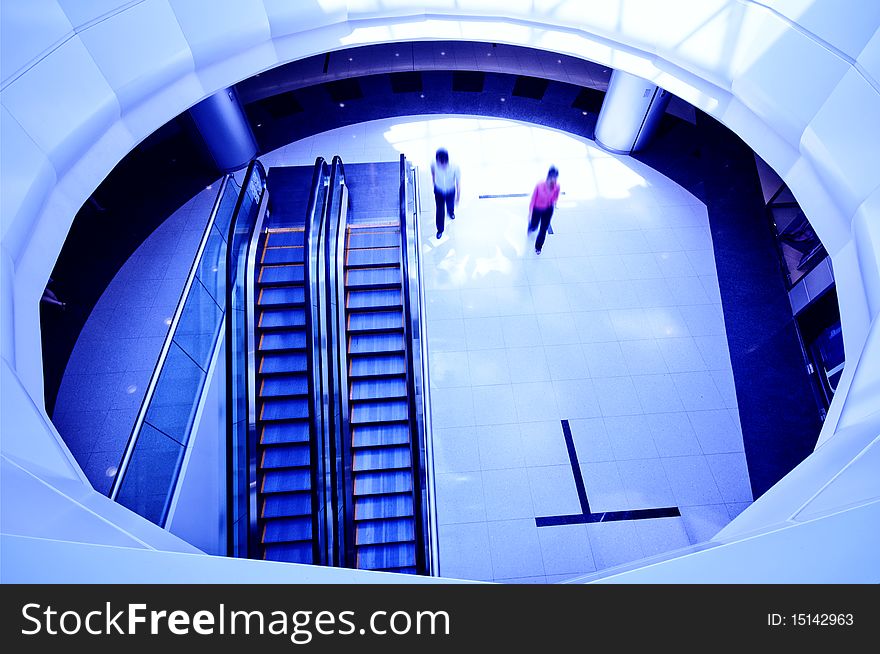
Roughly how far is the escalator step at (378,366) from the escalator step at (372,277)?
3.61ft

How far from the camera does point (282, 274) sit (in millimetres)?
7566

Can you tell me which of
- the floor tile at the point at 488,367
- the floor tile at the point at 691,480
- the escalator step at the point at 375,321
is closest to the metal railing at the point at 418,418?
the escalator step at the point at 375,321

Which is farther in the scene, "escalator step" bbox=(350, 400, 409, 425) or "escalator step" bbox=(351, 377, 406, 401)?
"escalator step" bbox=(351, 377, 406, 401)

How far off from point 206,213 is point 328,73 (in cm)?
473

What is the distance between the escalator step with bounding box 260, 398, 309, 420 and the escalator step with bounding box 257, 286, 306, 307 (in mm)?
1386

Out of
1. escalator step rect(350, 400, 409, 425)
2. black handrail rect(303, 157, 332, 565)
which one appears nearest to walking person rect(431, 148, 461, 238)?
black handrail rect(303, 157, 332, 565)

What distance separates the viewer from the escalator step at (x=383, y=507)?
6.75 meters

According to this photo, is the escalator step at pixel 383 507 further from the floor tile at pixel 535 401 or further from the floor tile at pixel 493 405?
the floor tile at pixel 535 401

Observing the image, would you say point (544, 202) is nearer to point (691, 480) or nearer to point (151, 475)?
point (691, 480)

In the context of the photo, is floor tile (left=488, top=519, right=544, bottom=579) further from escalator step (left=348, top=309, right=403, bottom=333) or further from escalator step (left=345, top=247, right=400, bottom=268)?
escalator step (left=345, top=247, right=400, bottom=268)

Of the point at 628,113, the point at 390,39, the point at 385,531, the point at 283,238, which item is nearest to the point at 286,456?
the point at 385,531

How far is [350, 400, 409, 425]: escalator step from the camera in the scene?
7.16 m

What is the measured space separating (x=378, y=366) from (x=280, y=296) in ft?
5.77

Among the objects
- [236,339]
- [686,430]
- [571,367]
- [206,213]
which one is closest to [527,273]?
[571,367]
